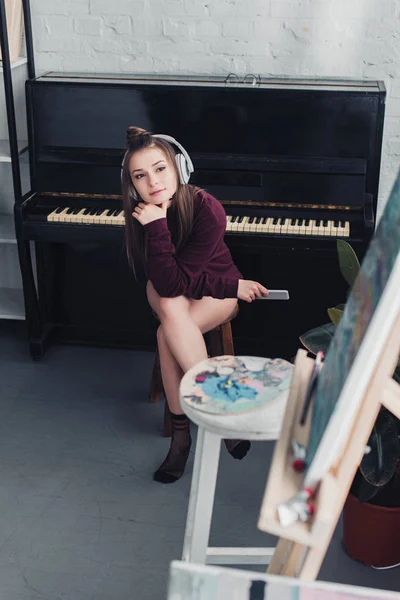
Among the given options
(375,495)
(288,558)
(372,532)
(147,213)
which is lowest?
(372,532)

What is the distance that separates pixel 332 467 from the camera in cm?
125

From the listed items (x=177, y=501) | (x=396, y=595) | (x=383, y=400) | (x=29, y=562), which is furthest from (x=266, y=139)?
(x=396, y=595)

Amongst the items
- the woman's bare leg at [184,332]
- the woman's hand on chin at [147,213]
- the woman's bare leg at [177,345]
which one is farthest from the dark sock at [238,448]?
the woman's hand on chin at [147,213]

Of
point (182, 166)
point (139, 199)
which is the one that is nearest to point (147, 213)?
point (139, 199)

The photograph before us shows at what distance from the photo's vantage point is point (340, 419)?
116 cm

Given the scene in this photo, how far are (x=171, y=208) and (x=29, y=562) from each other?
110 cm

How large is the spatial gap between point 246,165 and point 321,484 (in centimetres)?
199

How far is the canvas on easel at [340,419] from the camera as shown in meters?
1.16

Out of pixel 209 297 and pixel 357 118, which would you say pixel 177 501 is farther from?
pixel 357 118

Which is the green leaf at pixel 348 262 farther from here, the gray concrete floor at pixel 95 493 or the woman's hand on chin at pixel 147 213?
the gray concrete floor at pixel 95 493

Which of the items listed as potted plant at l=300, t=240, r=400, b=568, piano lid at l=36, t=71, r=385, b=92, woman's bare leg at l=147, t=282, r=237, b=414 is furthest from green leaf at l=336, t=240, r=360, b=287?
piano lid at l=36, t=71, r=385, b=92

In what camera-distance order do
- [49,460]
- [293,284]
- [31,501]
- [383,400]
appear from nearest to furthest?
[383,400]
[31,501]
[49,460]
[293,284]

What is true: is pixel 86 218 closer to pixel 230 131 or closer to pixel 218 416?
pixel 230 131

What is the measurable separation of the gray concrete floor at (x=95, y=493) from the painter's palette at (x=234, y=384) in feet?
2.27
